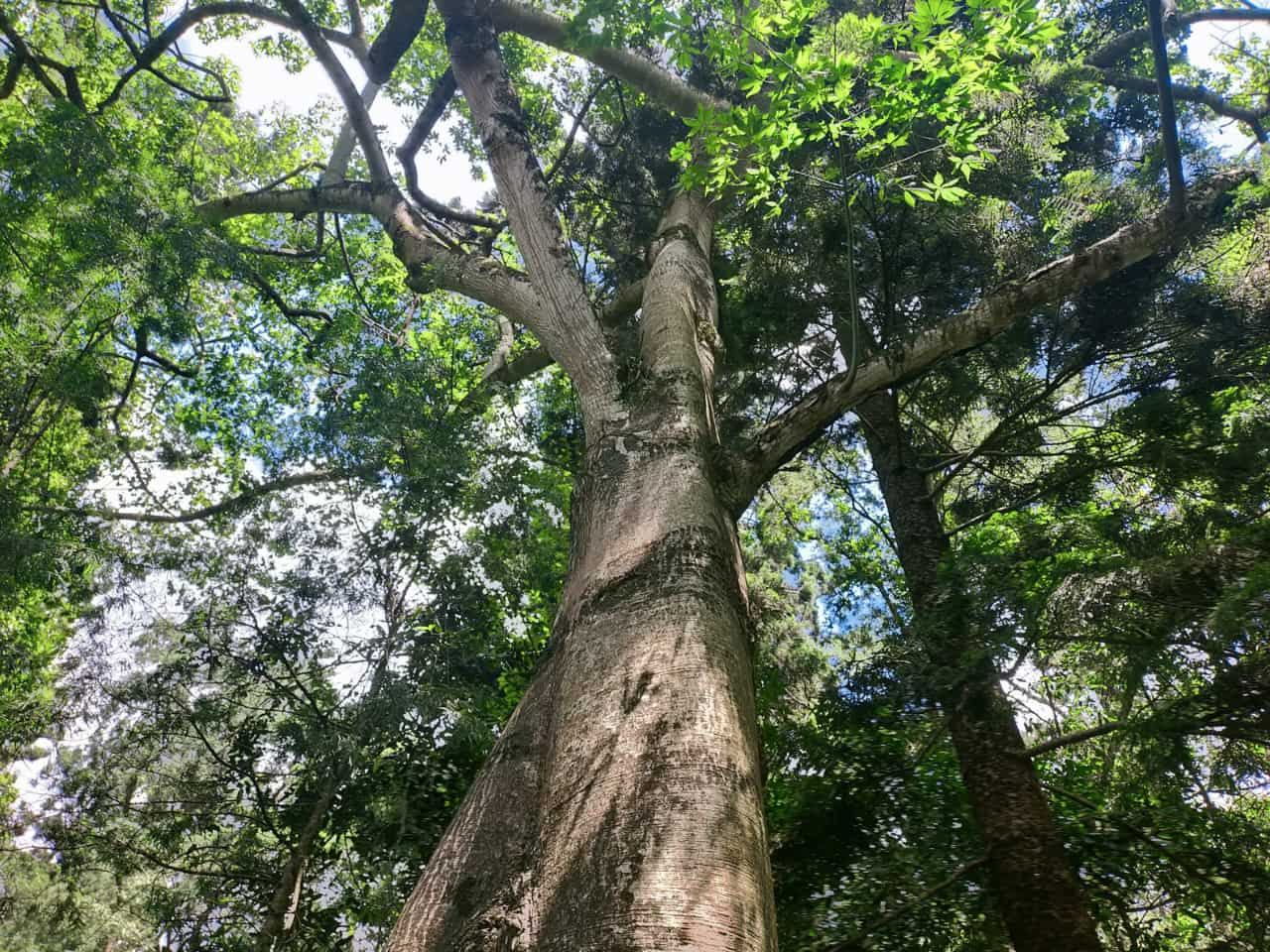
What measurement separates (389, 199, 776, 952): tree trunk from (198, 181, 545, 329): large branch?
161 cm

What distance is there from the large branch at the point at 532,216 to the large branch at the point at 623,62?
4.53 feet

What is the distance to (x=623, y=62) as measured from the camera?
597 cm

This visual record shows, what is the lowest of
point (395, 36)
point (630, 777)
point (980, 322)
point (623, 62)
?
point (630, 777)

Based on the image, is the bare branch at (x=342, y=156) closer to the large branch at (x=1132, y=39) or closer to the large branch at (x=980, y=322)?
the large branch at (x=980, y=322)

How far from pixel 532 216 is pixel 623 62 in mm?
2736

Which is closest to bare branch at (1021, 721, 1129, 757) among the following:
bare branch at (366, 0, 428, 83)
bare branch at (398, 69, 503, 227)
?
bare branch at (398, 69, 503, 227)

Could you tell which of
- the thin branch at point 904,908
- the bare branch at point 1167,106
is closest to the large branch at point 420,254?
the bare branch at point 1167,106

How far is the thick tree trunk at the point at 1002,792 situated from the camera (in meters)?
3.27

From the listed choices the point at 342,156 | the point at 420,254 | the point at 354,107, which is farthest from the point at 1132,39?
the point at 342,156

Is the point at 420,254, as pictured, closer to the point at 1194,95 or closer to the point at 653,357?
the point at 653,357

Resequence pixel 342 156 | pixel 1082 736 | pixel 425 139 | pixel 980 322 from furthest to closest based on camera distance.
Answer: pixel 342 156
pixel 425 139
pixel 980 322
pixel 1082 736

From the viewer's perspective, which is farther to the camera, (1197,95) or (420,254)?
(1197,95)

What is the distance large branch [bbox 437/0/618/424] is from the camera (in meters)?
3.57

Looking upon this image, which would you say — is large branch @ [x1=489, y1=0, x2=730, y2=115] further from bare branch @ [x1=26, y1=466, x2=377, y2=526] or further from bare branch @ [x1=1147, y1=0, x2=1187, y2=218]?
bare branch @ [x1=26, y1=466, x2=377, y2=526]
